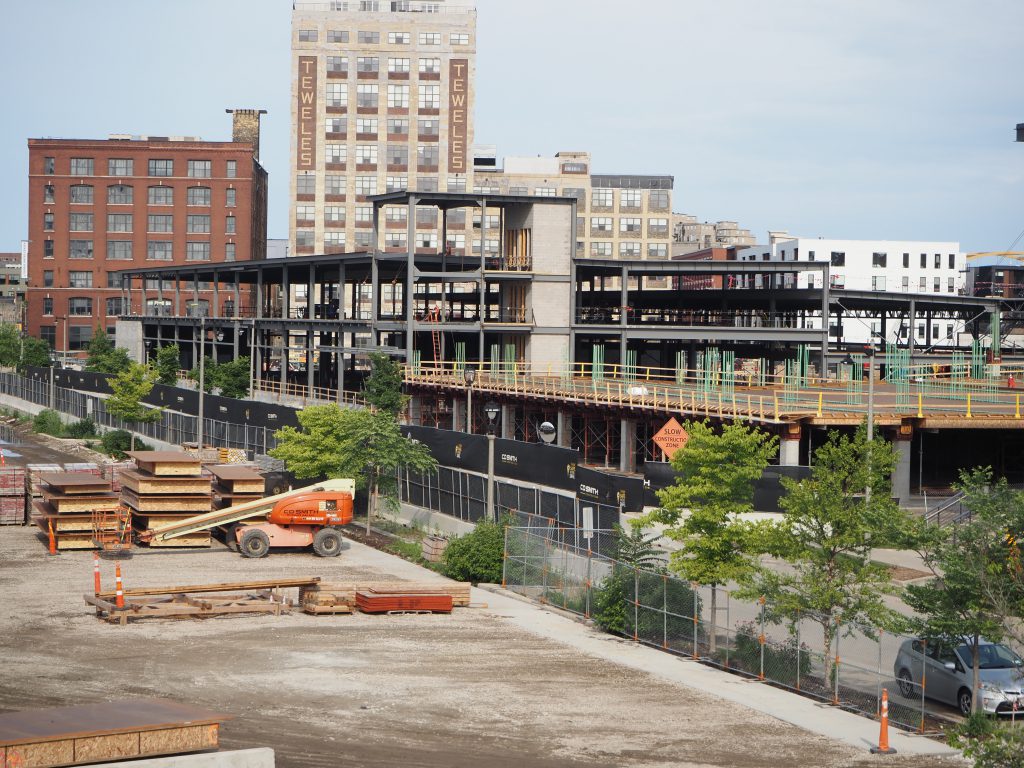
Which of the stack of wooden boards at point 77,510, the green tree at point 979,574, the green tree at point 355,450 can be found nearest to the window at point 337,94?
the green tree at point 355,450

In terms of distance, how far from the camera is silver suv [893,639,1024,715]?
2314cm

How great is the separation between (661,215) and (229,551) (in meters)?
123

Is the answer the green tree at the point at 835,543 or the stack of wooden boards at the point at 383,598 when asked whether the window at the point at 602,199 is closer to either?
the stack of wooden boards at the point at 383,598

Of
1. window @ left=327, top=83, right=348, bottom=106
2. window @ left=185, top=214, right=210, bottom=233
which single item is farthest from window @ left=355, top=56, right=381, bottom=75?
window @ left=185, top=214, right=210, bottom=233

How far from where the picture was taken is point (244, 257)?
140500 millimetres

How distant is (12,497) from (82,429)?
35.7 meters

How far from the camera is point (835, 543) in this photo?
2512cm

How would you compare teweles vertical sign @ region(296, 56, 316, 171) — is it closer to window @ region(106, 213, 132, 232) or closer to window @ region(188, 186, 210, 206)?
window @ region(188, 186, 210, 206)

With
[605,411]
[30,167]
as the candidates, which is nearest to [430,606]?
[605,411]

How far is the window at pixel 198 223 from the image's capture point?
140 metres

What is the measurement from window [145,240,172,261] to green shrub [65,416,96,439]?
58.8m

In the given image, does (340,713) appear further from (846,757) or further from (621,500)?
(621,500)

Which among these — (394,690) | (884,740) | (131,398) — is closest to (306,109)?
(131,398)

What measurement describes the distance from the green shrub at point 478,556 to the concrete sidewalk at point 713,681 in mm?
2226
